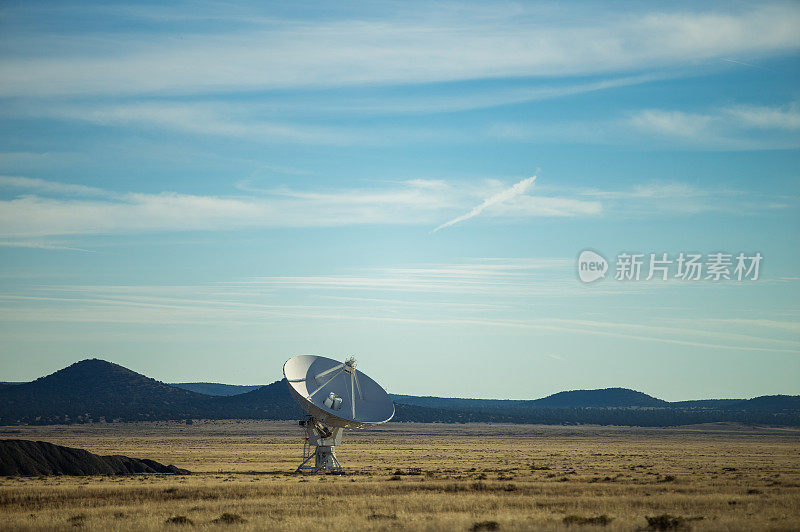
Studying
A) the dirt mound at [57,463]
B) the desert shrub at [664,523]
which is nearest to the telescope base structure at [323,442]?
the dirt mound at [57,463]

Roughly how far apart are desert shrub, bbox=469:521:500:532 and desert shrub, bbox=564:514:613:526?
3083mm

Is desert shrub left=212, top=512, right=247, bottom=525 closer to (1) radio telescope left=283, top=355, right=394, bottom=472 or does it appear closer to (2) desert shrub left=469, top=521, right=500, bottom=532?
(2) desert shrub left=469, top=521, right=500, bottom=532

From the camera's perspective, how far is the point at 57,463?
71.1 meters

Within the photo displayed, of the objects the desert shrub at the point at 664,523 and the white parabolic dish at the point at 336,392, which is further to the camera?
the white parabolic dish at the point at 336,392

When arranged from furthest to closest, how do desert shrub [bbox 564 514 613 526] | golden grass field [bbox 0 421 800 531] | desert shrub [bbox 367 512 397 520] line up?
desert shrub [bbox 367 512 397 520], golden grass field [bbox 0 421 800 531], desert shrub [bbox 564 514 613 526]

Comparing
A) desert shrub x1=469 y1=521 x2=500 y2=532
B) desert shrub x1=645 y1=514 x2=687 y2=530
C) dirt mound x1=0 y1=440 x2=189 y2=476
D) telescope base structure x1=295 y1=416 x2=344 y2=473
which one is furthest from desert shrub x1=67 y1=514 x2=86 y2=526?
telescope base structure x1=295 y1=416 x2=344 y2=473

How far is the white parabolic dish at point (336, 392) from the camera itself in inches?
2768

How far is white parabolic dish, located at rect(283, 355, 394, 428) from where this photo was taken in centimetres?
7031

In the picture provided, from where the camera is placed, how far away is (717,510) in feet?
139

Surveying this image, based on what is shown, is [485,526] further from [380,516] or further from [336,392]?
[336,392]

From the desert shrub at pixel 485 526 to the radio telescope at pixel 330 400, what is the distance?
33721 millimetres

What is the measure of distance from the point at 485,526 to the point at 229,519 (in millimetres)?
11620

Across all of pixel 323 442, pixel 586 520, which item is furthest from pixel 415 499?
pixel 323 442

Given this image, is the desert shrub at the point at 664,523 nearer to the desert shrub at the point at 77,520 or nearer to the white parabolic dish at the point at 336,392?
the desert shrub at the point at 77,520
